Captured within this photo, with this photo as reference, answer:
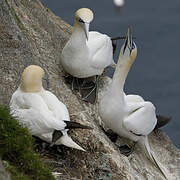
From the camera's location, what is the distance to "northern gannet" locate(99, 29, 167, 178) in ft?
35.7

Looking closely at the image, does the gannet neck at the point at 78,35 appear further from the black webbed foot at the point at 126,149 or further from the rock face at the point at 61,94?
the black webbed foot at the point at 126,149

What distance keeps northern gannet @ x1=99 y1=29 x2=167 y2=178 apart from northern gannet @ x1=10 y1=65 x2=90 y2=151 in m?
1.31

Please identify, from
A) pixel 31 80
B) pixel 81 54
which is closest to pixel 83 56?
pixel 81 54

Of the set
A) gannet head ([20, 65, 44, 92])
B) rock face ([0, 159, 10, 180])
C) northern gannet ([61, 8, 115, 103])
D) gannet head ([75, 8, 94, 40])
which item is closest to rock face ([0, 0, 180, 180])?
northern gannet ([61, 8, 115, 103])

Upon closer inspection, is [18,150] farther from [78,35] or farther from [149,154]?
[78,35]

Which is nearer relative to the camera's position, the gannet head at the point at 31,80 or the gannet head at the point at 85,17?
the gannet head at the point at 31,80

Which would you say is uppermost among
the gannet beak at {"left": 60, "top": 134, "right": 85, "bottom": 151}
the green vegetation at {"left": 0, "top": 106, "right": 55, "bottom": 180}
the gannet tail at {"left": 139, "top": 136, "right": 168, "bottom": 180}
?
the green vegetation at {"left": 0, "top": 106, "right": 55, "bottom": 180}

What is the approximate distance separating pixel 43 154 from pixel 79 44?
112 inches

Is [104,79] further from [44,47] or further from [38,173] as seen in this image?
[38,173]

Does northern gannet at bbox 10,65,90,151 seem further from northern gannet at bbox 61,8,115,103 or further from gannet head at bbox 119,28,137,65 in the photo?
northern gannet at bbox 61,8,115,103

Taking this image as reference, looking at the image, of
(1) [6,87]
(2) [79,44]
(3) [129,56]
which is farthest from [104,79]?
(1) [6,87]

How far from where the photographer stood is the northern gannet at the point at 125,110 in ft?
35.7

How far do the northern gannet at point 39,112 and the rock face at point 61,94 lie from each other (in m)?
0.31

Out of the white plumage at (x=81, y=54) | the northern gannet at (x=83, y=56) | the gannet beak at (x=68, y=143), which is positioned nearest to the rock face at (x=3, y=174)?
the gannet beak at (x=68, y=143)
